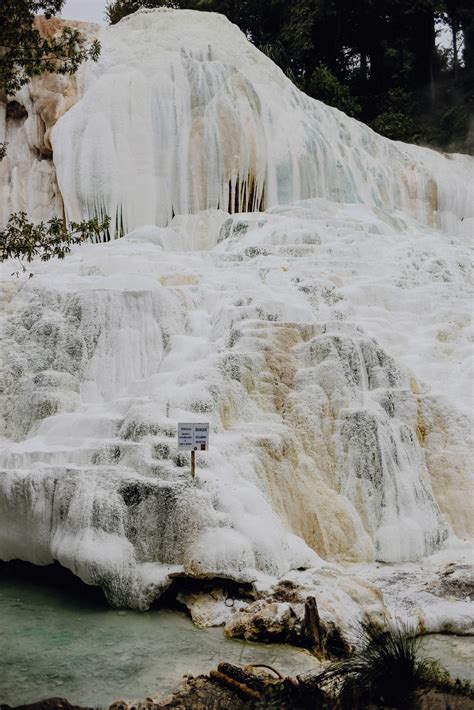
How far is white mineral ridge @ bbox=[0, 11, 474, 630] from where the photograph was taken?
22.5 feet

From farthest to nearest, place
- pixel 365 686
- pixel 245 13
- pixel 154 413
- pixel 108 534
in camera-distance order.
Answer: pixel 245 13 → pixel 154 413 → pixel 108 534 → pixel 365 686

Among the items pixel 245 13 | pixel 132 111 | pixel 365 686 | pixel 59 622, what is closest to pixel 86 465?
pixel 59 622

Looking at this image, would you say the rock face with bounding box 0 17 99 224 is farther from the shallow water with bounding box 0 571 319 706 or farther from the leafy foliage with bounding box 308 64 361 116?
the shallow water with bounding box 0 571 319 706

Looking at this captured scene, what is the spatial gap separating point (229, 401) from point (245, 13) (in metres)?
20.7

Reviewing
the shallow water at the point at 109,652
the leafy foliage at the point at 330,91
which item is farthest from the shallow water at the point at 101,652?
the leafy foliage at the point at 330,91

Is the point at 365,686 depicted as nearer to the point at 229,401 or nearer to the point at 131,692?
the point at 131,692

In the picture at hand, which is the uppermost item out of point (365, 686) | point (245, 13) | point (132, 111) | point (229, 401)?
point (245, 13)

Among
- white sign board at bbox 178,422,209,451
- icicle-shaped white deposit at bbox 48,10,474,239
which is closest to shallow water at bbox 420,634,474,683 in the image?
white sign board at bbox 178,422,209,451

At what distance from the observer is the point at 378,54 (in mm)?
25500

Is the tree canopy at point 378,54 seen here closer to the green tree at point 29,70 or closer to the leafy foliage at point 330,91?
the leafy foliage at point 330,91

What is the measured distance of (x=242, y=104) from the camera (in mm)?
16625

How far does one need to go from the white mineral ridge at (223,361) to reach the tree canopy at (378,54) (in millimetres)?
8266

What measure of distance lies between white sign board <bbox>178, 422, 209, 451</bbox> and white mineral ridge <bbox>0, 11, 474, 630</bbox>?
1.18 feet

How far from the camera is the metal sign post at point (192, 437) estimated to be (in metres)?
6.73
